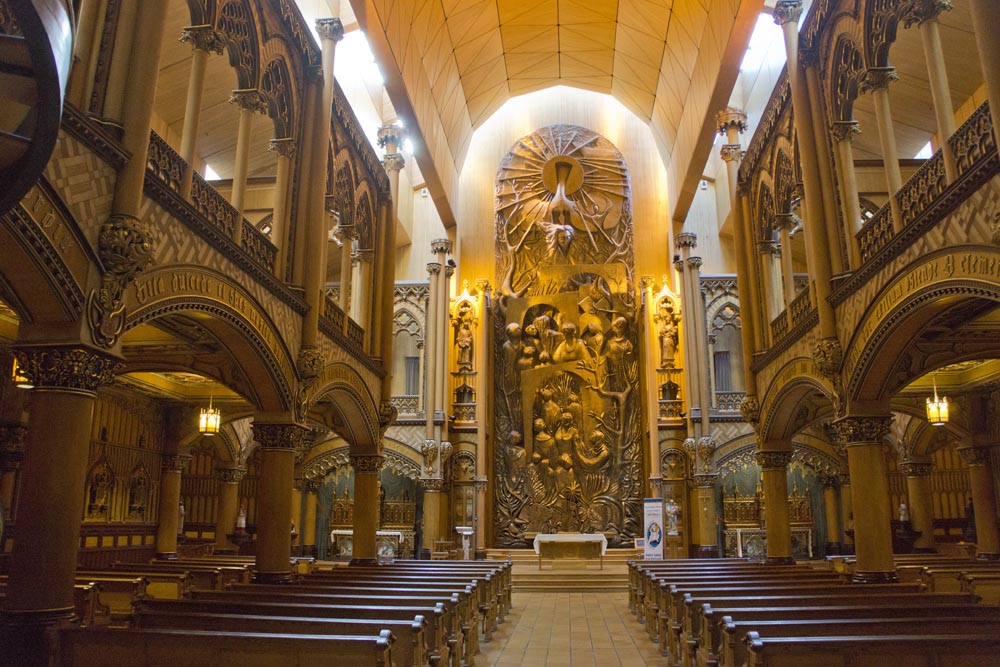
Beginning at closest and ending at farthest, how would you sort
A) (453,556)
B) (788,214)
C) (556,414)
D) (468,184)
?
(788,214) → (453,556) → (556,414) → (468,184)

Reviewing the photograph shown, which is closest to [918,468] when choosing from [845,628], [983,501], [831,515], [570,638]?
[983,501]

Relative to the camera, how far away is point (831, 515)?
24672 mm

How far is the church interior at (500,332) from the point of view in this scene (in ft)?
22.1

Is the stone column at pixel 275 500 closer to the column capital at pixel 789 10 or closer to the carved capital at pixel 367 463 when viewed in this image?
the carved capital at pixel 367 463

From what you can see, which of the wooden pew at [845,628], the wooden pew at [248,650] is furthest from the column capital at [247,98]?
the wooden pew at [845,628]

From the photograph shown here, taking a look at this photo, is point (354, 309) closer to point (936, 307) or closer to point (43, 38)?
point (936, 307)

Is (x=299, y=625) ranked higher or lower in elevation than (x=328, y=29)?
lower

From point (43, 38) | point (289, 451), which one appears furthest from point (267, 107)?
point (43, 38)

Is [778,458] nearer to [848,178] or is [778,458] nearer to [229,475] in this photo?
Answer: [848,178]

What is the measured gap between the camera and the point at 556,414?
88.0ft

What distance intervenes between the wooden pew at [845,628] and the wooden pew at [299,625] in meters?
2.79

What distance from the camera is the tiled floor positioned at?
33.1ft

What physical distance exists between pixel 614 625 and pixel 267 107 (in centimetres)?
1069

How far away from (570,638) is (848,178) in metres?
8.77
